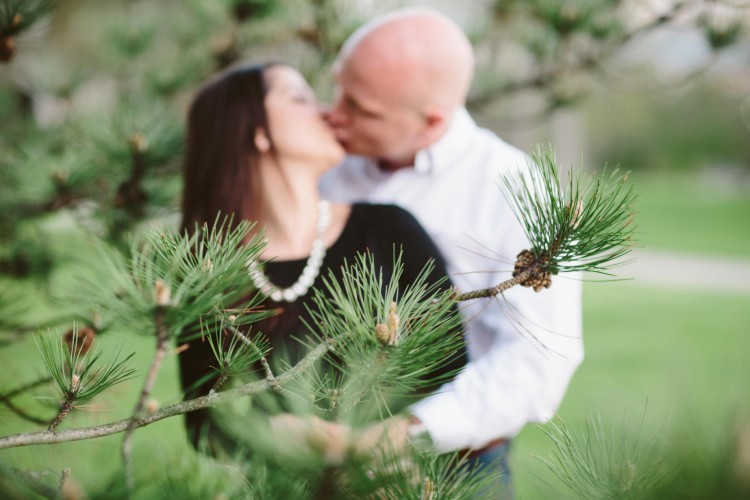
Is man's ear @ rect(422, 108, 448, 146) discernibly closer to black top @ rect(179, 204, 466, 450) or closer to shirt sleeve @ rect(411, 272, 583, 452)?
black top @ rect(179, 204, 466, 450)

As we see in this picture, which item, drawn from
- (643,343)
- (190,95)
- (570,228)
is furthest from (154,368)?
(643,343)

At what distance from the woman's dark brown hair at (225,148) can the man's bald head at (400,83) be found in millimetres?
111

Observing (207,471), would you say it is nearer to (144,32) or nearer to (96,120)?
(96,120)

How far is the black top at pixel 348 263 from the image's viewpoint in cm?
76

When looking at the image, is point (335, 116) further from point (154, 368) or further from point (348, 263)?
point (154, 368)

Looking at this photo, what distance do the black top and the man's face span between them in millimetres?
86

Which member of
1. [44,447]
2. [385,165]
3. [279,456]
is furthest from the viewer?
[385,165]

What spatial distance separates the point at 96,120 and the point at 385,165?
17.6 inches

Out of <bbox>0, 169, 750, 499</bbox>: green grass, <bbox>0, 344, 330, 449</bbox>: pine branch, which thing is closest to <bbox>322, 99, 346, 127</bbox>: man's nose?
<bbox>0, 169, 750, 499</bbox>: green grass

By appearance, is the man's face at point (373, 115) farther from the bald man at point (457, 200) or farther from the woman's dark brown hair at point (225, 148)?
the woman's dark brown hair at point (225, 148)

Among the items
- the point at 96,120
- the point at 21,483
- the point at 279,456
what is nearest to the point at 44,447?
the point at 21,483

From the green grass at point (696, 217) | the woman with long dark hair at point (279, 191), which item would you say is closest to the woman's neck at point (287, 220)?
the woman with long dark hair at point (279, 191)

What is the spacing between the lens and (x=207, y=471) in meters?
0.45

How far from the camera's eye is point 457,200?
870 mm
